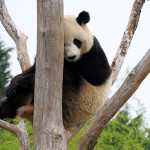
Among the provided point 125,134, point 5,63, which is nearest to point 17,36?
point 125,134

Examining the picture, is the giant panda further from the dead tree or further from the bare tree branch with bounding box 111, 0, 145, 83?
the dead tree

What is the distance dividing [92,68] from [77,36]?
1.18 ft

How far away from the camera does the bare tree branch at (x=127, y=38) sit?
5.86 metres

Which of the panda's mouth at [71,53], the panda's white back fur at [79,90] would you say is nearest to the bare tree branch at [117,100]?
the panda's white back fur at [79,90]

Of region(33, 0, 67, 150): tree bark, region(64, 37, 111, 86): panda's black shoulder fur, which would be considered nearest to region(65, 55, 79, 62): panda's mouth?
region(64, 37, 111, 86): panda's black shoulder fur

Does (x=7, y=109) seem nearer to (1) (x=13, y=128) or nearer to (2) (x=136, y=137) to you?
(1) (x=13, y=128)

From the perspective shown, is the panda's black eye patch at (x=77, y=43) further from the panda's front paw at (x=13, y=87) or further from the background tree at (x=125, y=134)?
the background tree at (x=125, y=134)

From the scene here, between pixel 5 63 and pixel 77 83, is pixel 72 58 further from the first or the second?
pixel 5 63

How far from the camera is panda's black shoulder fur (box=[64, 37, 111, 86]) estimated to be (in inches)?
214

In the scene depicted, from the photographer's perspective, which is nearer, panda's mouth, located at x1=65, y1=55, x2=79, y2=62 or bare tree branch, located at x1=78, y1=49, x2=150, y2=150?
bare tree branch, located at x1=78, y1=49, x2=150, y2=150

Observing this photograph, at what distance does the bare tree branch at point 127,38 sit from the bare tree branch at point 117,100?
1.31 metres

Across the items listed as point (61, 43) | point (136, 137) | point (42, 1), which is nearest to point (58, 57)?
point (61, 43)

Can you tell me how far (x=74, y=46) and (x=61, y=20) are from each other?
0.81 meters

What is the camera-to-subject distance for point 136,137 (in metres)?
13.2
